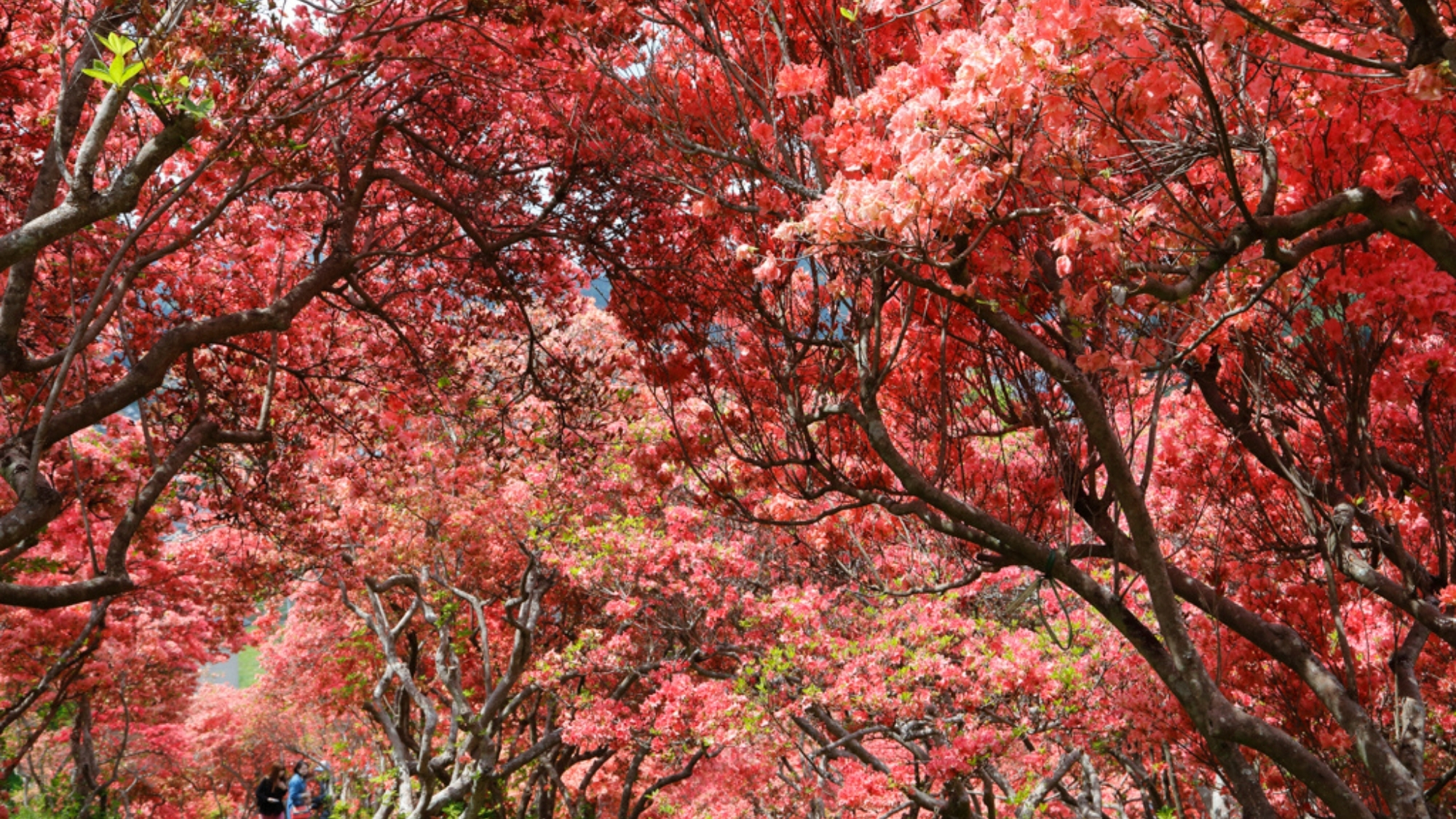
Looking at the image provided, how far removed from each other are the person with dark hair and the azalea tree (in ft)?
27.5

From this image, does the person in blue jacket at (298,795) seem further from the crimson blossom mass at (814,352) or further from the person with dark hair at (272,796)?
the crimson blossom mass at (814,352)

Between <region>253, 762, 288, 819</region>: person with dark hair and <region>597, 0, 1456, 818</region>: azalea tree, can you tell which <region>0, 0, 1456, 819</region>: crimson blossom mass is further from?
<region>253, 762, 288, 819</region>: person with dark hair

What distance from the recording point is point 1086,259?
3590mm

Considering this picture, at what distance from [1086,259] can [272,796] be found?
11.1 meters

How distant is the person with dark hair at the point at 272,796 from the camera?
1079 cm

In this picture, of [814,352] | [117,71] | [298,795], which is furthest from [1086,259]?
[298,795]

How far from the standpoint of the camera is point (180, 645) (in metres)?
14.6

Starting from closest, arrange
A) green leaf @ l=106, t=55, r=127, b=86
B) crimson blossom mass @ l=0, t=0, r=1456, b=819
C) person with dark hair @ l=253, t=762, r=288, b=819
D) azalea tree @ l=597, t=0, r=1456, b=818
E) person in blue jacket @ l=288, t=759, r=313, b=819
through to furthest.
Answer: green leaf @ l=106, t=55, r=127, b=86 → azalea tree @ l=597, t=0, r=1456, b=818 → crimson blossom mass @ l=0, t=0, r=1456, b=819 → person with dark hair @ l=253, t=762, r=288, b=819 → person in blue jacket @ l=288, t=759, r=313, b=819

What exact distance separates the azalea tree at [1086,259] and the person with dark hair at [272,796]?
8.38 m

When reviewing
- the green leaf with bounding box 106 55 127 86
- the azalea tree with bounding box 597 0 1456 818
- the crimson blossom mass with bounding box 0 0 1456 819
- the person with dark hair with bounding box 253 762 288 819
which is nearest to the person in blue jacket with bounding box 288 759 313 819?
the person with dark hair with bounding box 253 762 288 819

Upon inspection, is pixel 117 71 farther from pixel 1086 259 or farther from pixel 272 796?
pixel 272 796

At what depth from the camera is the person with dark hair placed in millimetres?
10789

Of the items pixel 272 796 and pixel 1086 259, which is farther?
pixel 272 796

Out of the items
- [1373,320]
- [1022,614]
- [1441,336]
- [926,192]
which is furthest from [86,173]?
[1022,614]
